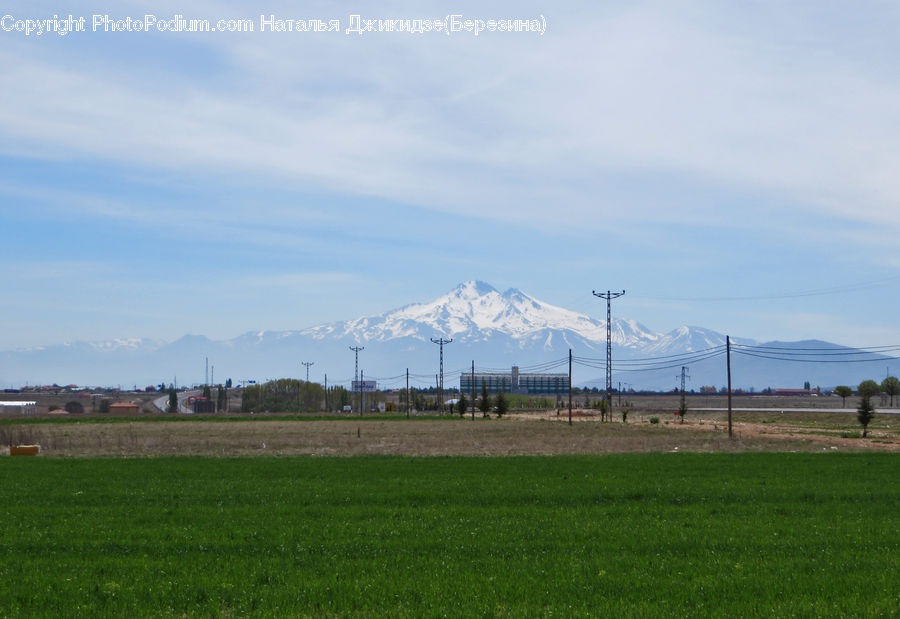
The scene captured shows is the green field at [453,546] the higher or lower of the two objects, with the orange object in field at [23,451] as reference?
higher

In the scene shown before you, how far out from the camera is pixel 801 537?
2122 cm

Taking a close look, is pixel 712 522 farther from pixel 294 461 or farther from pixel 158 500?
pixel 294 461

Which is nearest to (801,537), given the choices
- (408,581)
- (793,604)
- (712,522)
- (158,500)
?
(712,522)

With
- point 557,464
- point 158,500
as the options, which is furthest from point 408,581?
point 557,464

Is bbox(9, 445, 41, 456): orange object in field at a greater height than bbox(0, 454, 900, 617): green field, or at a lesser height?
lesser

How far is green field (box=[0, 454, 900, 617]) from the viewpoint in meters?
15.4

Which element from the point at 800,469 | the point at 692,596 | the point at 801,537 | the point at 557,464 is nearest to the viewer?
the point at 692,596

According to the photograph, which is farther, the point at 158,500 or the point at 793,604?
the point at 158,500

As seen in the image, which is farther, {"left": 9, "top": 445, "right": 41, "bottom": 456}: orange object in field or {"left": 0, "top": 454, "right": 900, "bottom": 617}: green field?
{"left": 9, "top": 445, "right": 41, "bottom": 456}: orange object in field

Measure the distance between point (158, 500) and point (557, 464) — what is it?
22.7 meters

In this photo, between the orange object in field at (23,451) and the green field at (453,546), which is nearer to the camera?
the green field at (453,546)

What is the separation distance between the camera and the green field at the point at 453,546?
15.4 meters

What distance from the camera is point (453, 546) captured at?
20281 mm

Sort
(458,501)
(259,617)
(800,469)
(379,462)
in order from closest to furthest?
(259,617)
(458,501)
(800,469)
(379,462)
